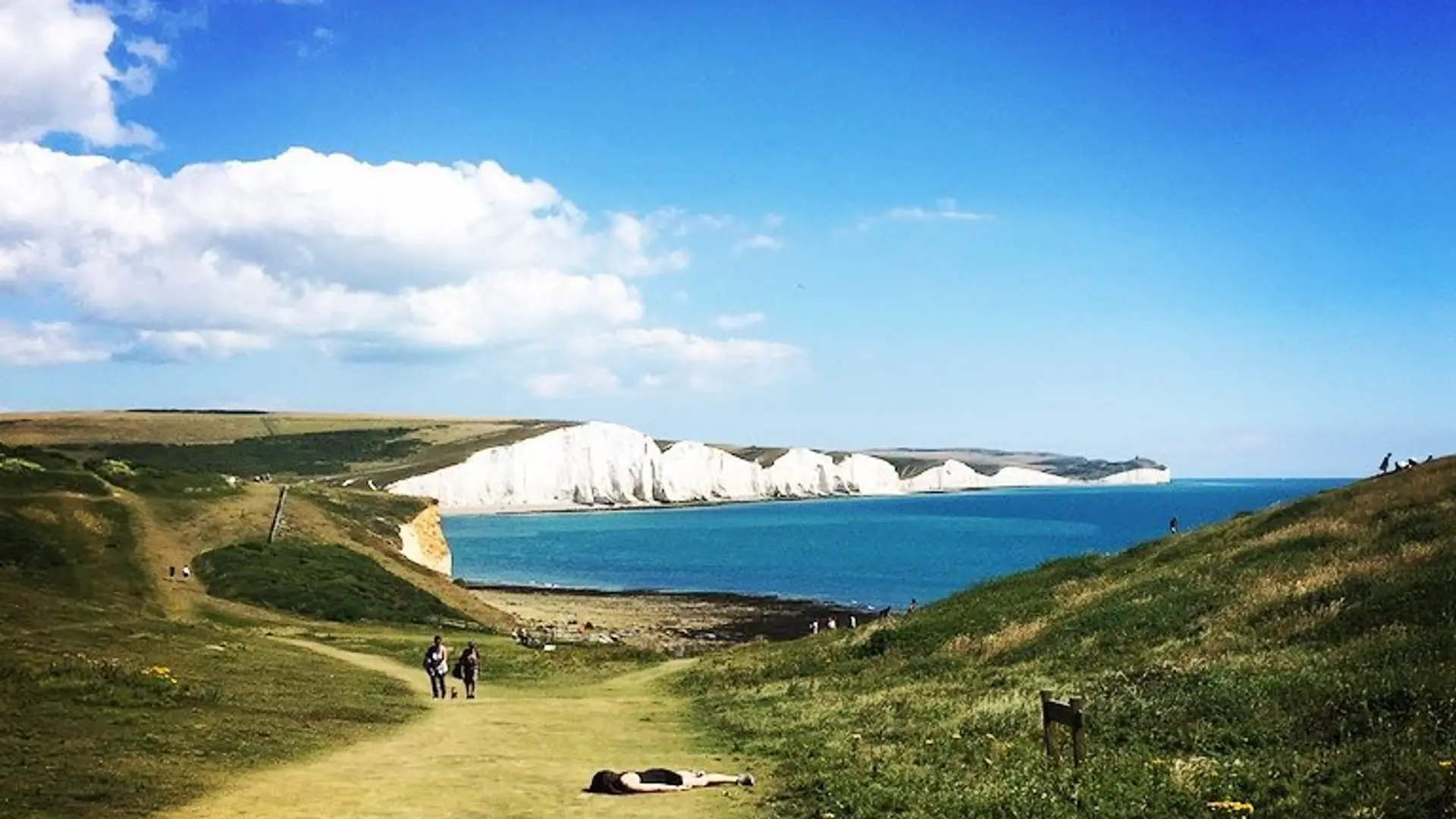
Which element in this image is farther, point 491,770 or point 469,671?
point 469,671

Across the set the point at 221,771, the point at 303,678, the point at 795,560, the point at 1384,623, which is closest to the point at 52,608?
the point at 303,678

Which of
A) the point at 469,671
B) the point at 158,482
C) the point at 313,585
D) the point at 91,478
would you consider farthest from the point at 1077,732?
the point at 158,482

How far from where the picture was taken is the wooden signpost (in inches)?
659

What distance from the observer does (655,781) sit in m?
18.9

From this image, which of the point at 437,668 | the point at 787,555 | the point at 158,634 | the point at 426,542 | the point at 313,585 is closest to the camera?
the point at 437,668

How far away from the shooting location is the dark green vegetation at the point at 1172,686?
1455 centimetres

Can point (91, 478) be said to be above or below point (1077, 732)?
above

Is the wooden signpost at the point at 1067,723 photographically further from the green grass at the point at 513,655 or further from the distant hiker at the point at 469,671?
the green grass at the point at 513,655

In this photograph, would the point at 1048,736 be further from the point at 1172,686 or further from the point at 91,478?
the point at 91,478

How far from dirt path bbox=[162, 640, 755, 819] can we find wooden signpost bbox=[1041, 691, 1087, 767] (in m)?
4.96

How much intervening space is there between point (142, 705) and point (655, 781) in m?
13.0

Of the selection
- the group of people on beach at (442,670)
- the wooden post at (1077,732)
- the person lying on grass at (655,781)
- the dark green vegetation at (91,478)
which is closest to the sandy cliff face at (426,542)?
the dark green vegetation at (91,478)

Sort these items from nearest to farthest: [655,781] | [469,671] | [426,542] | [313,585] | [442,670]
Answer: [655,781] → [442,670] → [469,671] → [313,585] → [426,542]

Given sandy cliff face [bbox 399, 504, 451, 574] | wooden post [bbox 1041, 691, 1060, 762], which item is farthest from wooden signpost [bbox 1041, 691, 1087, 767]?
sandy cliff face [bbox 399, 504, 451, 574]
